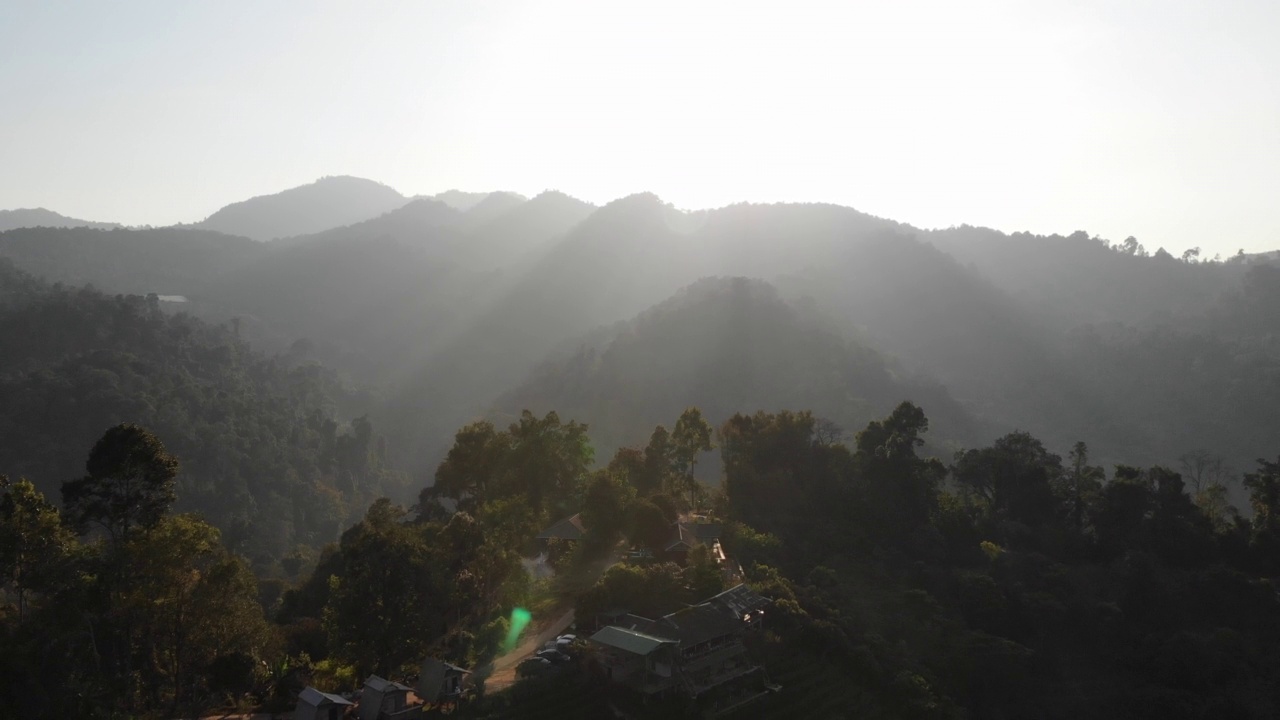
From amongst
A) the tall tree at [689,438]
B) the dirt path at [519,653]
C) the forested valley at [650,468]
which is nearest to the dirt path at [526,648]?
the dirt path at [519,653]

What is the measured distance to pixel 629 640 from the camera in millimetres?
23641

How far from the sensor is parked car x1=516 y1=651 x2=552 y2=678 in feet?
76.6

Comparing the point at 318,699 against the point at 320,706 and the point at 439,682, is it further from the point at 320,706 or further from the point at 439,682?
the point at 439,682

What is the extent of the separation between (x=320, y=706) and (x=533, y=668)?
6.53 meters

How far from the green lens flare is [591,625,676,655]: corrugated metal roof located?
348 cm

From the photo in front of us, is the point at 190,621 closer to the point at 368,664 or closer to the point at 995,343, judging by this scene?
the point at 368,664

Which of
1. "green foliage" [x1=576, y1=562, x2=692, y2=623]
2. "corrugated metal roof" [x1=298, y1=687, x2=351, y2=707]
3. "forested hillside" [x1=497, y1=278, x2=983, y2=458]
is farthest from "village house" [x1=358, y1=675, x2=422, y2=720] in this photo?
"forested hillside" [x1=497, y1=278, x2=983, y2=458]

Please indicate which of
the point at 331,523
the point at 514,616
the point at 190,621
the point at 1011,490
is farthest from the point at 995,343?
the point at 190,621

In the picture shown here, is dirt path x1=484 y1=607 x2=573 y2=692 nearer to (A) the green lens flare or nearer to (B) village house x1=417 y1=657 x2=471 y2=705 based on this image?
(A) the green lens flare

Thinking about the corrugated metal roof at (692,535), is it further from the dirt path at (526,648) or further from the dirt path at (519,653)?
the dirt path at (519,653)

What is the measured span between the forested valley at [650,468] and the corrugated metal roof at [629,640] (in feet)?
3.53

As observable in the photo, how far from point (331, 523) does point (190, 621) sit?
185ft

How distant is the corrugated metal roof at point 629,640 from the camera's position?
23.1 m

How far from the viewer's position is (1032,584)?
34.2m
